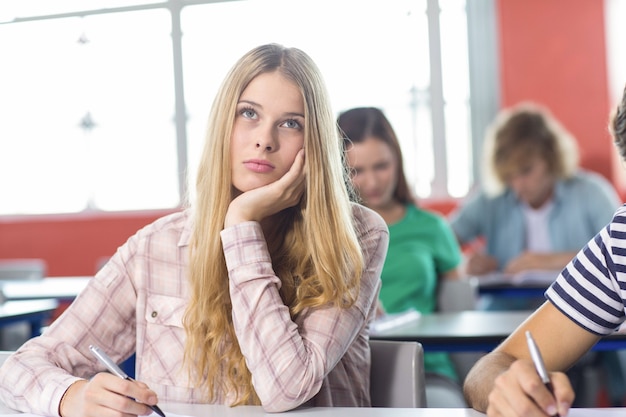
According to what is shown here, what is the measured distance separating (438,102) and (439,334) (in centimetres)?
374

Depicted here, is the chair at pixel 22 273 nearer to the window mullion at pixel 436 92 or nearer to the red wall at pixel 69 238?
the red wall at pixel 69 238

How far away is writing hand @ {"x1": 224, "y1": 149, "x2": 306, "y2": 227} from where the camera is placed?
1.49 metres

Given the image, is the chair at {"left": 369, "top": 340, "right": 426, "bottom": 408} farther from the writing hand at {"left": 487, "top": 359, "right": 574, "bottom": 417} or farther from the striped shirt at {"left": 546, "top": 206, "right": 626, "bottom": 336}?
the writing hand at {"left": 487, "top": 359, "right": 574, "bottom": 417}

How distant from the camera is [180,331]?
5.17 feet

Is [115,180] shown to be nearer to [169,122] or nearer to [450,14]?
[169,122]

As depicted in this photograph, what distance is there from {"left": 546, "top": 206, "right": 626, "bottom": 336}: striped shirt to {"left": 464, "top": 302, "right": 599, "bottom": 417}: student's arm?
0.02 meters

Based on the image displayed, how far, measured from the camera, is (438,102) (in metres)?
5.79

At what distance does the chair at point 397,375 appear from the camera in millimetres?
1585

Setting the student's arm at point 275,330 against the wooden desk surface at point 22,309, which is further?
the wooden desk surface at point 22,309

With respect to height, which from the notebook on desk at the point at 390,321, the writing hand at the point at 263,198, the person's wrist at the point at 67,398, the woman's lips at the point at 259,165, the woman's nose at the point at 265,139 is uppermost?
the woman's nose at the point at 265,139

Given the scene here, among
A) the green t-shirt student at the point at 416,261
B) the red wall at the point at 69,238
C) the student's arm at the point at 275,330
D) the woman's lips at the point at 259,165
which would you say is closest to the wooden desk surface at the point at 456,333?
the green t-shirt student at the point at 416,261

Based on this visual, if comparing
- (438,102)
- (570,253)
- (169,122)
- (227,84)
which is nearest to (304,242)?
(227,84)

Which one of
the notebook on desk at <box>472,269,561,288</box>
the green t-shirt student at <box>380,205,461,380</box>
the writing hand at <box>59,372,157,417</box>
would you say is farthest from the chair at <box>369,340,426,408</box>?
the notebook on desk at <box>472,269,561,288</box>

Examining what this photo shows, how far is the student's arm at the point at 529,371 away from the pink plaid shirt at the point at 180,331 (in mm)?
249
